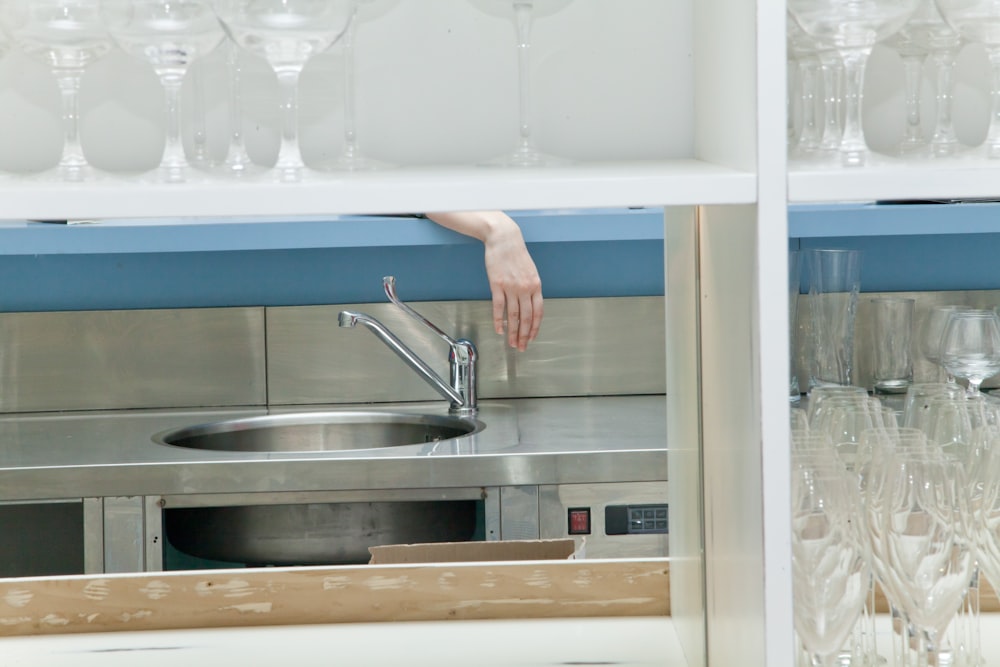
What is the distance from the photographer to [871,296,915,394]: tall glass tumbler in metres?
2.12

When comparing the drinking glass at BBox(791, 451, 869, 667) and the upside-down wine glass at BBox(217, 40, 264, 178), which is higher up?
the upside-down wine glass at BBox(217, 40, 264, 178)

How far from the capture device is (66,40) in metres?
Answer: 0.80

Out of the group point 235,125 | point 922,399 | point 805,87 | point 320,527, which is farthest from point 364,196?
point 320,527

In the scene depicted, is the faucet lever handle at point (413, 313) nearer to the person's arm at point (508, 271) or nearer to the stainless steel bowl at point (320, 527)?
the person's arm at point (508, 271)

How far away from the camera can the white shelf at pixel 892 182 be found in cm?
72

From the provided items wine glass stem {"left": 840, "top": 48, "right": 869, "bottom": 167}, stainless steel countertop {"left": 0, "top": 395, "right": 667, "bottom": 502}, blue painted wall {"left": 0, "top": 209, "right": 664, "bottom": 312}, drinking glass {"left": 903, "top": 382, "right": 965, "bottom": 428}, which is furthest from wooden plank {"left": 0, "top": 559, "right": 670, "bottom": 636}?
blue painted wall {"left": 0, "top": 209, "right": 664, "bottom": 312}

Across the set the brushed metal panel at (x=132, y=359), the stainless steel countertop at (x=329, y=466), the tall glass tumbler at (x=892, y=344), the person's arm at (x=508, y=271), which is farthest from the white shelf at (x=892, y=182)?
the brushed metal panel at (x=132, y=359)

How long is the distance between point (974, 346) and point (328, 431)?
5.35 ft

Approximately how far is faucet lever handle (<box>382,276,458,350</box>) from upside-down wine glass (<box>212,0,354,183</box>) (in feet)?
6.29

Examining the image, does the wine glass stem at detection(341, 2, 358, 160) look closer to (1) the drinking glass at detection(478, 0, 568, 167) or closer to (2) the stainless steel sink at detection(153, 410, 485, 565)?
(1) the drinking glass at detection(478, 0, 568, 167)

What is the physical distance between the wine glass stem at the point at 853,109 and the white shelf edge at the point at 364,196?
0.32ft

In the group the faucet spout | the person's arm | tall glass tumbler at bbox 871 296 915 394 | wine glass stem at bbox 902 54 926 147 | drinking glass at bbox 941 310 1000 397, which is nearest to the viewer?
wine glass stem at bbox 902 54 926 147

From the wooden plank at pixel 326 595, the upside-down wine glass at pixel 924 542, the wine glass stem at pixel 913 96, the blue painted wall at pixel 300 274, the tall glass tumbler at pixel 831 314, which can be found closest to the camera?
the upside-down wine glass at pixel 924 542

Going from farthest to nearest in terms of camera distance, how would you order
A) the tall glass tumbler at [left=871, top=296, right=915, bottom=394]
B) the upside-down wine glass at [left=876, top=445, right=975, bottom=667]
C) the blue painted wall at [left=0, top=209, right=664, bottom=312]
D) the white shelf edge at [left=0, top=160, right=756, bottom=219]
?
the blue painted wall at [left=0, top=209, right=664, bottom=312] < the tall glass tumbler at [left=871, top=296, right=915, bottom=394] < the upside-down wine glass at [left=876, top=445, right=975, bottom=667] < the white shelf edge at [left=0, top=160, right=756, bottom=219]
